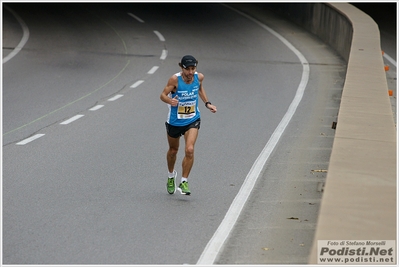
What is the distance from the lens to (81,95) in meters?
18.1

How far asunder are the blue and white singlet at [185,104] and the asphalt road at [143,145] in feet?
2.96

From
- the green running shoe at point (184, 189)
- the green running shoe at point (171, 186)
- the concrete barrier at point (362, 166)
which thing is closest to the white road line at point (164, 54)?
the concrete barrier at point (362, 166)

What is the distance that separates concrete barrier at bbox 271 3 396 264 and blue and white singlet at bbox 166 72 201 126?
177 centimetres

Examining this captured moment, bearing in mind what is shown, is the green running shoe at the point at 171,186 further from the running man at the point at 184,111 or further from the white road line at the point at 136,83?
the white road line at the point at 136,83

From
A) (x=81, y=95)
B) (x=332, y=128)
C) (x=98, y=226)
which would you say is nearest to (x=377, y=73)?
(x=332, y=128)

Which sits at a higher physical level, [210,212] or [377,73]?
[377,73]

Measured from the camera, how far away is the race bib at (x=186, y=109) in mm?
10258

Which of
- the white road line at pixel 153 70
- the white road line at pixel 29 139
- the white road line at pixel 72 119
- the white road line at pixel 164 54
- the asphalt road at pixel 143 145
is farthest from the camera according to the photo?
the white road line at pixel 164 54

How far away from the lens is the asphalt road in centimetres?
815

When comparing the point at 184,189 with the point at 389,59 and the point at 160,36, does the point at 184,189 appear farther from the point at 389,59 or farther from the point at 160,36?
the point at 160,36

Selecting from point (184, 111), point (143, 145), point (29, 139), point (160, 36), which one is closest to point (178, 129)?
point (184, 111)

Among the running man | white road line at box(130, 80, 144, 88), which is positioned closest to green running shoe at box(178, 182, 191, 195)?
the running man

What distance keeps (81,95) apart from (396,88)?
7.75 metres

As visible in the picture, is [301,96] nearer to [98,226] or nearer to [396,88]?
[396,88]
